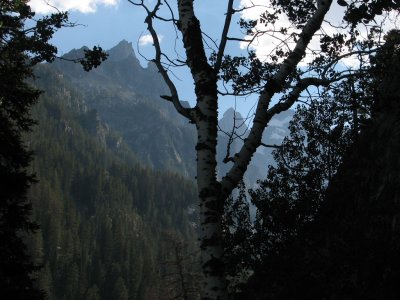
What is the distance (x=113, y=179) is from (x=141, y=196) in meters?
13.6

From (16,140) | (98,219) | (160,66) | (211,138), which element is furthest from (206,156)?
(98,219)

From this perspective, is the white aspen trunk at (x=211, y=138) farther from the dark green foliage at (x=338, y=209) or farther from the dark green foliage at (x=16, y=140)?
the dark green foliage at (x=16, y=140)

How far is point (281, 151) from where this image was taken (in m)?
19.8

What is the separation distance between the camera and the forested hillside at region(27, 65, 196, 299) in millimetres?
85000

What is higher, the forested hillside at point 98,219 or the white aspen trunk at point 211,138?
the forested hillside at point 98,219

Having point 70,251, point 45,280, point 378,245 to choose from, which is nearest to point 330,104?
point 378,245

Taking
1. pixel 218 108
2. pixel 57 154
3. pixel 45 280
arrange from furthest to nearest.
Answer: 1. pixel 57 154
2. pixel 45 280
3. pixel 218 108

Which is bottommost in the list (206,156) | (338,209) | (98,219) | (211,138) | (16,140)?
(206,156)

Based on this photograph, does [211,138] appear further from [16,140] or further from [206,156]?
[16,140]

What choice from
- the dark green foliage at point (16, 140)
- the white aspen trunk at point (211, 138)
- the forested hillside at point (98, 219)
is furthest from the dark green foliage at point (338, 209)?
the forested hillside at point (98, 219)

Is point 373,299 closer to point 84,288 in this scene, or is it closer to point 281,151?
point 281,151

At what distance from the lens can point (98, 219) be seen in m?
134

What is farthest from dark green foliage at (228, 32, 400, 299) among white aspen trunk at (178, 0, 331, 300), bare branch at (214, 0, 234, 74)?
bare branch at (214, 0, 234, 74)

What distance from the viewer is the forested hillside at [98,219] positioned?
85.0 metres
